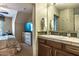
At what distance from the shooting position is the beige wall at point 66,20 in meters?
1.81

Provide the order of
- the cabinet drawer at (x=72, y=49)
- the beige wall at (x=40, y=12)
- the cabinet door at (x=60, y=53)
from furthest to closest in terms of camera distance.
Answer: the beige wall at (x=40, y=12) < the cabinet door at (x=60, y=53) < the cabinet drawer at (x=72, y=49)

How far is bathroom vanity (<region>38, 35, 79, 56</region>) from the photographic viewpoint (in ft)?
5.02

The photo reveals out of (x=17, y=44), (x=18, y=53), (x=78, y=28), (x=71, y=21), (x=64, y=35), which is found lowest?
(x=18, y=53)

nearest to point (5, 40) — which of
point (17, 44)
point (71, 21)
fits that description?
point (17, 44)

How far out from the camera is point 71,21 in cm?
180

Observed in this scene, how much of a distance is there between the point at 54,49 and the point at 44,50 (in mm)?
212

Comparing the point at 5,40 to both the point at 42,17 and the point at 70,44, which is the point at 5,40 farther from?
the point at 70,44

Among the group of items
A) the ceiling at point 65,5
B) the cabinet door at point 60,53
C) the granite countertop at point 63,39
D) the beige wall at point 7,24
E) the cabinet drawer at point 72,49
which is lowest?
the cabinet door at point 60,53

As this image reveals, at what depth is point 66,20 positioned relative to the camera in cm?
184

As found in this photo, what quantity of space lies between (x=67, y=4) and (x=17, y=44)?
1.05m

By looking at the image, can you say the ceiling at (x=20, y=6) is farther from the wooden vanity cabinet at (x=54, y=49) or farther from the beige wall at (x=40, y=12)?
the wooden vanity cabinet at (x=54, y=49)

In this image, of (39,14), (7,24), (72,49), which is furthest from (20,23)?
(72,49)

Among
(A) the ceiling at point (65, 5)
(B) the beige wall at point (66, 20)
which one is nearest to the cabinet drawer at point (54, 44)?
(B) the beige wall at point (66, 20)

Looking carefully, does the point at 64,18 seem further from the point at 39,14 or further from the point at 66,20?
the point at 39,14
